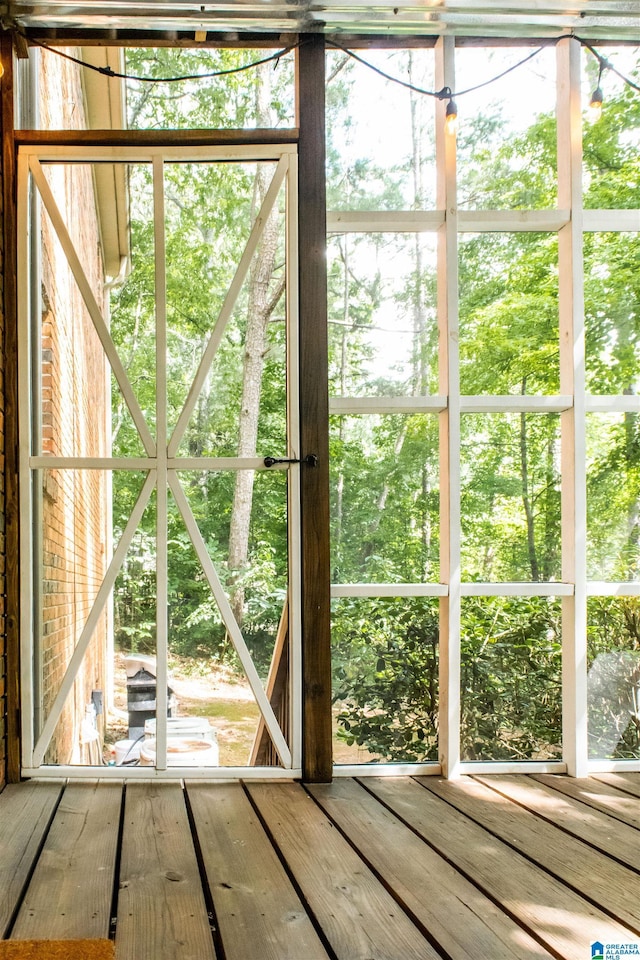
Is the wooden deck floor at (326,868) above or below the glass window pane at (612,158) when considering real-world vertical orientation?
below

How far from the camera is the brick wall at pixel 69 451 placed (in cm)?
288

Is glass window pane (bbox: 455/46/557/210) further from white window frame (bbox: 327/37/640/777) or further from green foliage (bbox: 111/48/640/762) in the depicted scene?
white window frame (bbox: 327/37/640/777)

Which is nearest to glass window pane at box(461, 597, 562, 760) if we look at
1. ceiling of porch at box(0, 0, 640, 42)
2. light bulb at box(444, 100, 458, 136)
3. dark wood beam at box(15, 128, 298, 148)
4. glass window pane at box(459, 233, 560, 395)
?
glass window pane at box(459, 233, 560, 395)

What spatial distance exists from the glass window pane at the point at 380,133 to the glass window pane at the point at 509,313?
357 millimetres

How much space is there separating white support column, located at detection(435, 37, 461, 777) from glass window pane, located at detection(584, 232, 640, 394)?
844 mm

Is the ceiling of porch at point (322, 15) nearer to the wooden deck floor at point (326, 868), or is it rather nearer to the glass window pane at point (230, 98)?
the glass window pane at point (230, 98)

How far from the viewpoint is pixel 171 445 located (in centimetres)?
278

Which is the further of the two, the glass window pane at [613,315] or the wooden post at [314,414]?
the glass window pane at [613,315]

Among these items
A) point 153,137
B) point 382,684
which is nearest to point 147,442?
point 153,137

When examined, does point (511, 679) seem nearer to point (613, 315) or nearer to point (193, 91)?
point (613, 315)

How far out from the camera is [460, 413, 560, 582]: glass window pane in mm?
3125

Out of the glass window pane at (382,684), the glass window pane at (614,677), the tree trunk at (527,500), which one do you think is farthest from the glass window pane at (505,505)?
the glass window pane at (382,684)

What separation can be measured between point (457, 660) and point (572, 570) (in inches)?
22.4

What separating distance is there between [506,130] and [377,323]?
40.5 inches
